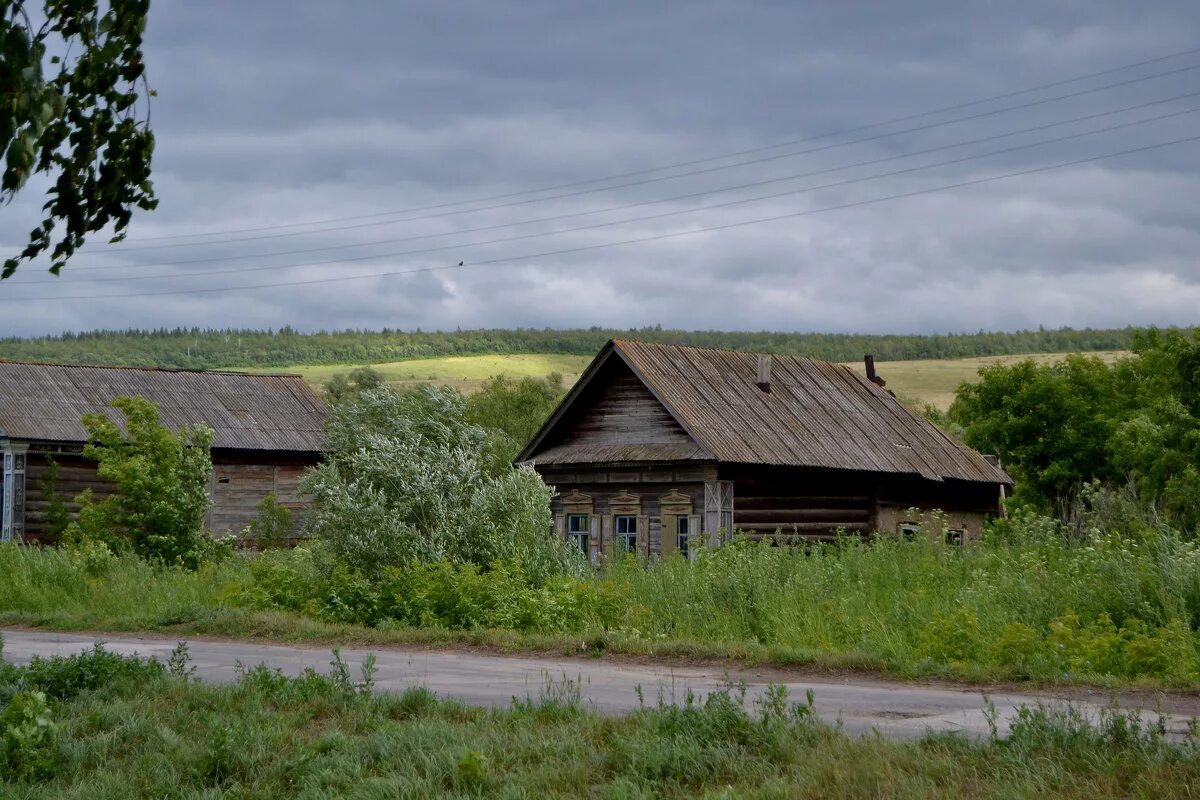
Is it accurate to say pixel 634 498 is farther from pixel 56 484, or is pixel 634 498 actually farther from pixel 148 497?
pixel 56 484

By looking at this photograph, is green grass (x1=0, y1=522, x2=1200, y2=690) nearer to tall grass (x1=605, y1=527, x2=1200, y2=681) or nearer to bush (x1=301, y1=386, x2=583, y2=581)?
tall grass (x1=605, y1=527, x2=1200, y2=681)

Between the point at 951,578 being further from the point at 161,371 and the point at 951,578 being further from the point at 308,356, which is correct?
the point at 308,356

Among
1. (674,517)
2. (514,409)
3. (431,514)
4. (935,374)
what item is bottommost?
(674,517)

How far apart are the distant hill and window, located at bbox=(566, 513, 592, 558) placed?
335 ft

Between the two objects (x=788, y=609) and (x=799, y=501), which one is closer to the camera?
(x=788, y=609)

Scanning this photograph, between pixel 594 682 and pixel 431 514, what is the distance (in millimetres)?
8664

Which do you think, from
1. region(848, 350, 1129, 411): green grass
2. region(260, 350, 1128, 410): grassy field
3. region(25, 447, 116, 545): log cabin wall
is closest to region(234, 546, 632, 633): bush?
region(25, 447, 116, 545): log cabin wall

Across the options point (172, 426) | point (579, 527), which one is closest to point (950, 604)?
point (579, 527)

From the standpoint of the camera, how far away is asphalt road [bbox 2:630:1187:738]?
1012cm

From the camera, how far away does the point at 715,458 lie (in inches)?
1206

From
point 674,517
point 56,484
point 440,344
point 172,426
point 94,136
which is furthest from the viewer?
point 440,344

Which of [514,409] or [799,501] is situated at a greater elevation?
[514,409]

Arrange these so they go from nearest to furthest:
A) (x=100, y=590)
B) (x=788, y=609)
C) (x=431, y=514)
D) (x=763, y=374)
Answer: (x=788, y=609) → (x=431, y=514) → (x=100, y=590) → (x=763, y=374)

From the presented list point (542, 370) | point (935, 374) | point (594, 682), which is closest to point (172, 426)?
point (594, 682)
